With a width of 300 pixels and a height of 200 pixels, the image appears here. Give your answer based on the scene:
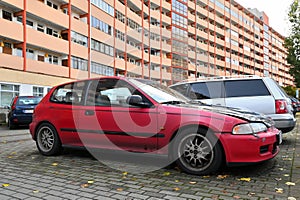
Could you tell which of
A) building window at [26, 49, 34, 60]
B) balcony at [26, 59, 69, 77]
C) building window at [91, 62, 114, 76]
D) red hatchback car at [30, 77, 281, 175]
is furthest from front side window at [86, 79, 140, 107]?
building window at [91, 62, 114, 76]

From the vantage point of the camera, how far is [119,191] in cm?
374

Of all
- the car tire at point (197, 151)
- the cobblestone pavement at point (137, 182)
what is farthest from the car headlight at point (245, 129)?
the cobblestone pavement at point (137, 182)

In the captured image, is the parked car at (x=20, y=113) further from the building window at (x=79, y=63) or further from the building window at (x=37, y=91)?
the building window at (x=79, y=63)

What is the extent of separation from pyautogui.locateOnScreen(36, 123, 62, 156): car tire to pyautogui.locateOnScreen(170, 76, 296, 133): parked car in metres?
3.59

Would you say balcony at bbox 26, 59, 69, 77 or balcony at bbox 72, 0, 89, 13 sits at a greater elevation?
balcony at bbox 72, 0, 89, 13

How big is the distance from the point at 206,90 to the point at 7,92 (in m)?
21.3

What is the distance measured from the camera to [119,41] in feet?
129

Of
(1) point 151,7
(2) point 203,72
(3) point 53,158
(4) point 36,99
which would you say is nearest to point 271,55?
(2) point 203,72

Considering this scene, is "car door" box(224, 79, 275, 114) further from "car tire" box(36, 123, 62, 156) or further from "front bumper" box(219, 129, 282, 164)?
"car tire" box(36, 123, 62, 156)

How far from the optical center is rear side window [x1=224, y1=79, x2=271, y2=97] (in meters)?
7.07

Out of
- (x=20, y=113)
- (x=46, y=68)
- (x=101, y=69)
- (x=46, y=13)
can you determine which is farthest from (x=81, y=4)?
(x=20, y=113)

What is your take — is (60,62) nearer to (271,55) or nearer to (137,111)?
(137,111)

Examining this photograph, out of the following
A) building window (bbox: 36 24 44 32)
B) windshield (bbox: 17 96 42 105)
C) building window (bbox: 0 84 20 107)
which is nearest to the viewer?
windshield (bbox: 17 96 42 105)

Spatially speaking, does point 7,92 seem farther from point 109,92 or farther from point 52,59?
point 109,92
